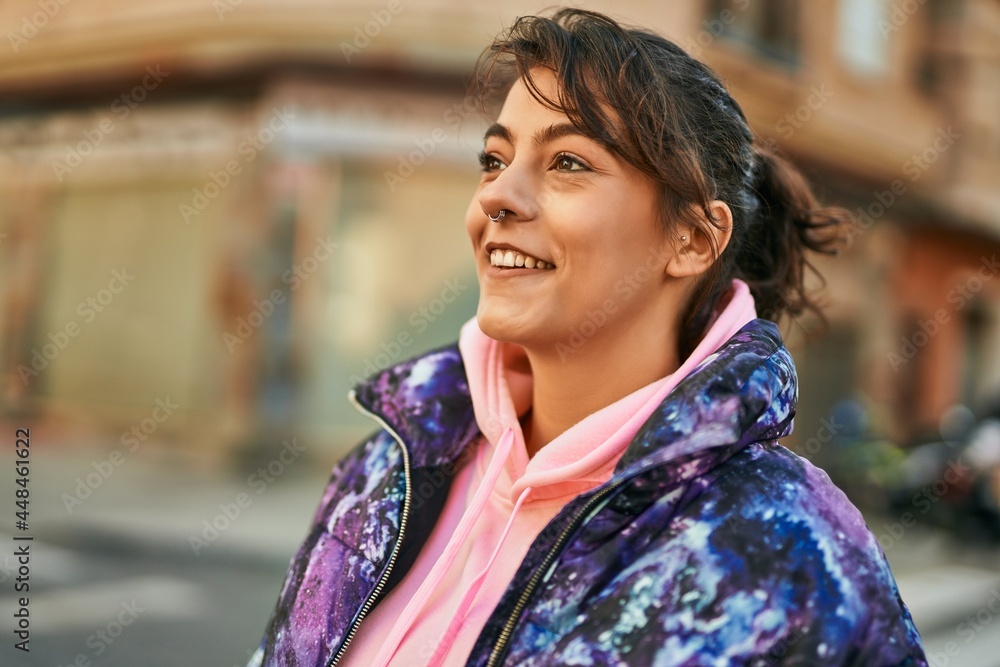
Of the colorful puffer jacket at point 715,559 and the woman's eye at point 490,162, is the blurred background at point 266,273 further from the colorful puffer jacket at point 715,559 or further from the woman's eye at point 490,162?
the colorful puffer jacket at point 715,559

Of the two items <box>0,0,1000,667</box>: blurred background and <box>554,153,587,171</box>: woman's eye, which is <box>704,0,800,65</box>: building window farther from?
<box>554,153,587,171</box>: woman's eye

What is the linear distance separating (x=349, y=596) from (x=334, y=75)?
9322mm

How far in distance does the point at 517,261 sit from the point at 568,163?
0.68 feet

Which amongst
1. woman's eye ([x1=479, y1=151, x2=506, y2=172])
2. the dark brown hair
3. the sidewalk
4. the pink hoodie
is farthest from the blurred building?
the pink hoodie

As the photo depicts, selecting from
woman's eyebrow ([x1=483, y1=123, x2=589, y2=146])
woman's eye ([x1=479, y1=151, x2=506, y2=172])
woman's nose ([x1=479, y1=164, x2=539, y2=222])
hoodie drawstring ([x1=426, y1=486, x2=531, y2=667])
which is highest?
woman's eyebrow ([x1=483, y1=123, x2=589, y2=146])

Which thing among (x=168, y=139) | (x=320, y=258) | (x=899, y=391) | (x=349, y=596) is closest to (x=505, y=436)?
(x=349, y=596)

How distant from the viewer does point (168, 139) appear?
11.5 metres

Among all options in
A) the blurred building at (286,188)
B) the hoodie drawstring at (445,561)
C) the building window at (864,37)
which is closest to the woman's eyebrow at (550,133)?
the hoodie drawstring at (445,561)

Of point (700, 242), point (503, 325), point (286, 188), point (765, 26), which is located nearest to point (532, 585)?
point (503, 325)

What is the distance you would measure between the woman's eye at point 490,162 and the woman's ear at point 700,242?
39 centimetres

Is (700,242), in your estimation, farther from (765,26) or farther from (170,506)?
(765,26)

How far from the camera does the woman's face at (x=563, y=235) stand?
1750 millimetres

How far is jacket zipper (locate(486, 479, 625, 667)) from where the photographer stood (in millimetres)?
1500

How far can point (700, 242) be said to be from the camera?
1.86m
